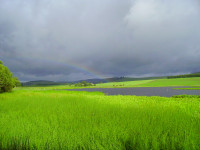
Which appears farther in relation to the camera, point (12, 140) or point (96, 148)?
point (12, 140)

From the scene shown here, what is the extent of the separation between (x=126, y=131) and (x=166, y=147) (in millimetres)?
1081

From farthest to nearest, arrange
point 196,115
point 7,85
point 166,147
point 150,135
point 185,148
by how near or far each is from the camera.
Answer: point 7,85, point 196,115, point 150,135, point 166,147, point 185,148

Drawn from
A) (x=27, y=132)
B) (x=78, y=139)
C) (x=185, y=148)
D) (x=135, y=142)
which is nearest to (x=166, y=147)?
(x=185, y=148)

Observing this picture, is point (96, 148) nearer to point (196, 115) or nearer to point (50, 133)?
point (50, 133)

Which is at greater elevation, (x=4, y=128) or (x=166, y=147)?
(x=4, y=128)

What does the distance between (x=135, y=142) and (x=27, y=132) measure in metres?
3.58

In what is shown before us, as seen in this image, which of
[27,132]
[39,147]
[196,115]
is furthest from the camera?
[196,115]

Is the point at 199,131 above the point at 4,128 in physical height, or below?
below

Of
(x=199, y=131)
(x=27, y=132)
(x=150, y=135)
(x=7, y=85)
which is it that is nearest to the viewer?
(x=150, y=135)

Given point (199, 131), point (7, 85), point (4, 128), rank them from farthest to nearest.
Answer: point (7, 85) → point (4, 128) → point (199, 131)

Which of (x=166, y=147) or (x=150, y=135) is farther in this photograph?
(x=150, y=135)

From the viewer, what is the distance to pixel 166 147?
2.80 meters

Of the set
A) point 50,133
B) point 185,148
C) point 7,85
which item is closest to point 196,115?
point 185,148

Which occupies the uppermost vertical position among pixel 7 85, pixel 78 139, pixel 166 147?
pixel 7 85
